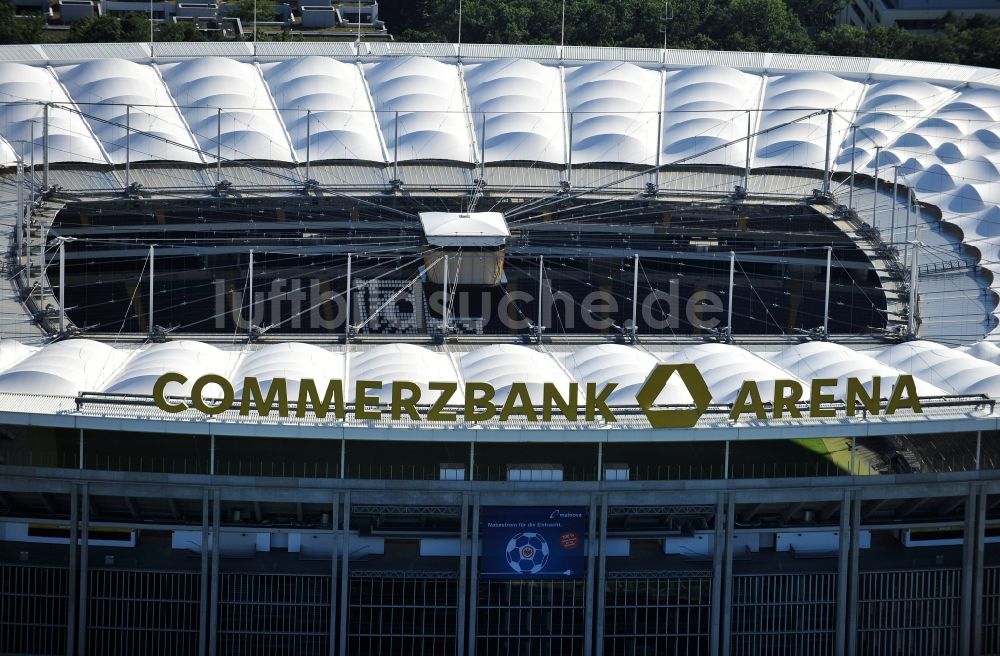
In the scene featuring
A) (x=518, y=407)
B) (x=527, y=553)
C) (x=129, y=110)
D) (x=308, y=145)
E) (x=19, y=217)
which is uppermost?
(x=129, y=110)

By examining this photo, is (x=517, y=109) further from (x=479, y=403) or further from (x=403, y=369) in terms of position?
(x=479, y=403)

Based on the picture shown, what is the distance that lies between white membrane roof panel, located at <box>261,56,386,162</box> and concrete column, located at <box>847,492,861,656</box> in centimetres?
4310

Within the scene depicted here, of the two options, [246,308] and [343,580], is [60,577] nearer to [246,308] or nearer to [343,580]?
[343,580]

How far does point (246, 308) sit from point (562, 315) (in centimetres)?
1688

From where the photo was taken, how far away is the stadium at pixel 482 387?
79.1 m

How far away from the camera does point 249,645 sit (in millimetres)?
79438

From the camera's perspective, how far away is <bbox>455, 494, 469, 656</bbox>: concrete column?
3098 inches

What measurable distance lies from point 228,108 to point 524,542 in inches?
1779

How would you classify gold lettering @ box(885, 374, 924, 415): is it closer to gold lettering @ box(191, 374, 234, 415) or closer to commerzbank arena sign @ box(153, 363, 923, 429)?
commerzbank arena sign @ box(153, 363, 923, 429)

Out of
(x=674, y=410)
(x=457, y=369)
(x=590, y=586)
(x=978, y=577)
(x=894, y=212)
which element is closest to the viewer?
(x=674, y=410)

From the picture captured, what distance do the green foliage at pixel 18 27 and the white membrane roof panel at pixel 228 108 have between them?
75.0 metres

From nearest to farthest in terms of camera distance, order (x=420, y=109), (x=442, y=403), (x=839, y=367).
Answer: (x=442, y=403)
(x=839, y=367)
(x=420, y=109)

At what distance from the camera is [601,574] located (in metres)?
79.4

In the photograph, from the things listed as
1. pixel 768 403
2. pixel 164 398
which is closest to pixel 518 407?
pixel 768 403
